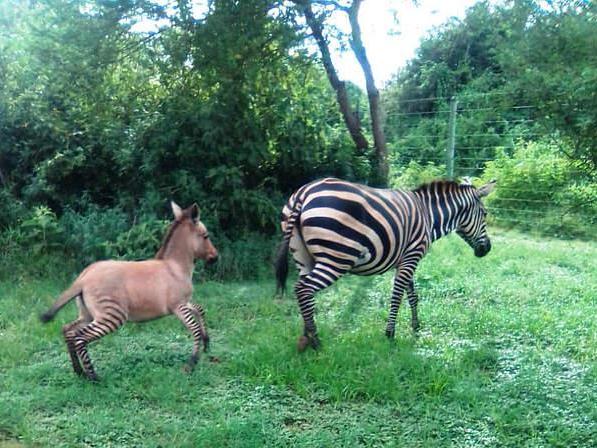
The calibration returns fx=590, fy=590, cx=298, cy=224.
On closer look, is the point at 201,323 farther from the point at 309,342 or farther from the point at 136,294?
the point at 309,342

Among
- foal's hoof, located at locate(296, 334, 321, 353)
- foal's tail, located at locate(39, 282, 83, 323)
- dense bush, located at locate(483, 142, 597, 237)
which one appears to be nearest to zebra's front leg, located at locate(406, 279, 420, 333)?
foal's hoof, located at locate(296, 334, 321, 353)

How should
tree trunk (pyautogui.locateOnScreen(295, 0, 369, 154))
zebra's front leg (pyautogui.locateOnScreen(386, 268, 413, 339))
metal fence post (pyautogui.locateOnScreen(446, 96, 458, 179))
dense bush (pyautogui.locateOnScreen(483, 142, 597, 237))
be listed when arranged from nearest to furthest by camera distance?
zebra's front leg (pyautogui.locateOnScreen(386, 268, 413, 339)) → tree trunk (pyautogui.locateOnScreen(295, 0, 369, 154)) → dense bush (pyautogui.locateOnScreen(483, 142, 597, 237)) → metal fence post (pyautogui.locateOnScreen(446, 96, 458, 179))

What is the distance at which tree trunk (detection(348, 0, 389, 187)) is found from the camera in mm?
10070

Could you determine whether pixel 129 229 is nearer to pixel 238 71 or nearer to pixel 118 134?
pixel 118 134

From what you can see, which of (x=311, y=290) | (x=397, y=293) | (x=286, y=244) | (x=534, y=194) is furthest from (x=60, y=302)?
(x=534, y=194)

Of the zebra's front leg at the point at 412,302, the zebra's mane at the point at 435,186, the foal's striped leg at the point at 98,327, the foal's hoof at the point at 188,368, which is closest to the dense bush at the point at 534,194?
the zebra's mane at the point at 435,186

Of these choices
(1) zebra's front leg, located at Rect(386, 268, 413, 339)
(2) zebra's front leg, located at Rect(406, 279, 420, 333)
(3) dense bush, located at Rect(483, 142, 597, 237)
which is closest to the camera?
(1) zebra's front leg, located at Rect(386, 268, 413, 339)

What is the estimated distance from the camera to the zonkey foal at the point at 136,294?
16.2 feet

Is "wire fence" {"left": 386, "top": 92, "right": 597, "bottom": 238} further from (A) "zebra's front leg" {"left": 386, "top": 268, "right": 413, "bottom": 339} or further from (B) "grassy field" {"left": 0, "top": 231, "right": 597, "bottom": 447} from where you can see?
(A) "zebra's front leg" {"left": 386, "top": 268, "right": 413, "bottom": 339}

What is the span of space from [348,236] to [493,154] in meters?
10.1

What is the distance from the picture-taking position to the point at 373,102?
36.1ft

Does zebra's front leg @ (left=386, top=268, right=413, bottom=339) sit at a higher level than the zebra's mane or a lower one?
lower

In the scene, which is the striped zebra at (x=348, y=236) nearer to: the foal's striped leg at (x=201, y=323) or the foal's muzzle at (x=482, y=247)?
the foal's striped leg at (x=201, y=323)

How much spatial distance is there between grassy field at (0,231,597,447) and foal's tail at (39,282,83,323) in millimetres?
513
